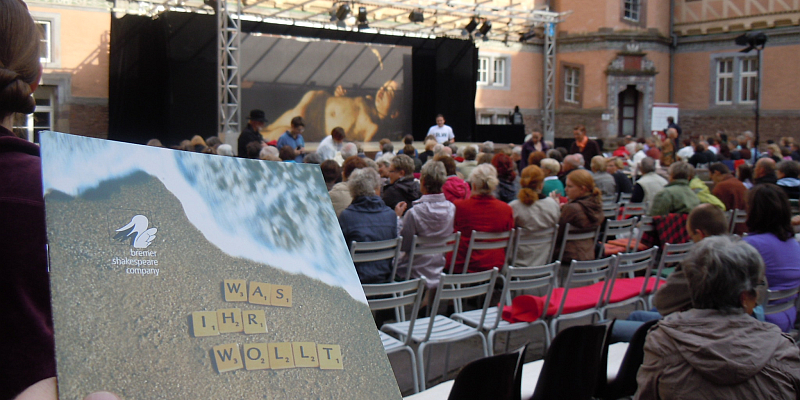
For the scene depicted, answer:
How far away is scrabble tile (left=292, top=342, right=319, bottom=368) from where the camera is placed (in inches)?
35.1

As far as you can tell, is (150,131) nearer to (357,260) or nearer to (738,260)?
(357,260)

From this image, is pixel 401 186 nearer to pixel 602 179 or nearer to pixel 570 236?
pixel 570 236

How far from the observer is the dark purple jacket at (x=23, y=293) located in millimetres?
824

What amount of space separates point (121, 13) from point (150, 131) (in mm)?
2621

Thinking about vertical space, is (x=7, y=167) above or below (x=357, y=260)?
above

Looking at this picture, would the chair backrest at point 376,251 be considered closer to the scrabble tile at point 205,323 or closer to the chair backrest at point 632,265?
the chair backrest at point 632,265

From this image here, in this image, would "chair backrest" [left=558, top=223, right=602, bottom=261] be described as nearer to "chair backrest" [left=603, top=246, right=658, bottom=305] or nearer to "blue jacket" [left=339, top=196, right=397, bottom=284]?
"chair backrest" [left=603, top=246, right=658, bottom=305]

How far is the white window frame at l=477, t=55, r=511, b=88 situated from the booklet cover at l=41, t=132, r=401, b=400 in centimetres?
2080

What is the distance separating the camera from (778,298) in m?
3.29

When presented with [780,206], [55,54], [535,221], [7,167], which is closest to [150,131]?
[55,54]

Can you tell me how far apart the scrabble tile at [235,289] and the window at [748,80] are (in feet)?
77.8

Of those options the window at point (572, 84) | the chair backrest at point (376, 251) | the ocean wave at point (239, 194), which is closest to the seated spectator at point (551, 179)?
the chair backrest at point (376, 251)

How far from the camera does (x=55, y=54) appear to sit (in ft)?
45.0

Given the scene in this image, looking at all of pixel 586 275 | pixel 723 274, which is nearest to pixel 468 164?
pixel 586 275
